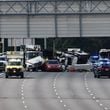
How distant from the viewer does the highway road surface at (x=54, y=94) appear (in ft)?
116

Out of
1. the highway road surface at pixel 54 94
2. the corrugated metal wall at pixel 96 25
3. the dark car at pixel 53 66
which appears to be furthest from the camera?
the dark car at pixel 53 66

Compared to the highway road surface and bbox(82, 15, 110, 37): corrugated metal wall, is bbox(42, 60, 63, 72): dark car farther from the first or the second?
the highway road surface

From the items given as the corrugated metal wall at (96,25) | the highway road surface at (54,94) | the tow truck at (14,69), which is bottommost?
the highway road surface at (54,94)

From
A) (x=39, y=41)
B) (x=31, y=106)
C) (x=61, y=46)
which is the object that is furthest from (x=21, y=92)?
(x=61, y=46)

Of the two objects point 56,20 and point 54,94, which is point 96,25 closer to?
point 56,20

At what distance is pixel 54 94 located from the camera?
142 feet

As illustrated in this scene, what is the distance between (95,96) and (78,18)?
3018cm

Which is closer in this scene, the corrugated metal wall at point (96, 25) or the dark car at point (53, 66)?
the corrugated metal wall at point (96, 25)

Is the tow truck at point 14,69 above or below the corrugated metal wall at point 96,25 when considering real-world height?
below

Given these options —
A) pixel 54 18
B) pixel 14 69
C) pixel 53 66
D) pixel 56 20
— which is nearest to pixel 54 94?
pixel 14 69

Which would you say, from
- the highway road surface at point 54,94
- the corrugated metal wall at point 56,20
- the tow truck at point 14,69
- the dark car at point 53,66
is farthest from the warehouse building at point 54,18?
the highway road surface at point 54,94

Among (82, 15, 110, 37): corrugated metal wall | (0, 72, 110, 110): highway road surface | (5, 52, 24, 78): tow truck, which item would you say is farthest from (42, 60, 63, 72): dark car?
(0, 72, 110, 110): highway road surface

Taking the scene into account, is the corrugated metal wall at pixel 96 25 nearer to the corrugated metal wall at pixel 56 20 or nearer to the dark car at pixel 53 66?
the corrugated metal wall at pixel 56 20

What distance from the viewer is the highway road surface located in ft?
116
